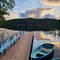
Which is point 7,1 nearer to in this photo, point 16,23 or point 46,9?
point 16,23

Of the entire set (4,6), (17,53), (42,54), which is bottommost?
(42,54)

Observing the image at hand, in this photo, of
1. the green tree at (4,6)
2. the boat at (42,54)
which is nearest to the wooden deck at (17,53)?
the boat at (42,54)

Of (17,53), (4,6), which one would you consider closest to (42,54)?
(17,53)

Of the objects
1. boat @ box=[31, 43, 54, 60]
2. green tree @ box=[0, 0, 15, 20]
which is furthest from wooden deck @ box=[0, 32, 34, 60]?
green tree @ box=[0, 0, 15, 20]

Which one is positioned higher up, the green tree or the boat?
the green tree

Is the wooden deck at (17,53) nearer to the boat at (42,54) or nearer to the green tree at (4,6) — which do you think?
the boat at (42,54)

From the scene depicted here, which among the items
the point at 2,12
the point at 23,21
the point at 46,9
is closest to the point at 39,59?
the point at 2,12

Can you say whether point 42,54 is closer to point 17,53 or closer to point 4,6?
point 17,53

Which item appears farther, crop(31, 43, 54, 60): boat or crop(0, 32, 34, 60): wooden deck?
crop(31, 43, 54, 60): boat

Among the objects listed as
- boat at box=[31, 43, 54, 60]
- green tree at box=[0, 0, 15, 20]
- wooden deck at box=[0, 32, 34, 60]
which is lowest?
boat at box=[31, 43, 54, 60]

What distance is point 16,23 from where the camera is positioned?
1092 cm

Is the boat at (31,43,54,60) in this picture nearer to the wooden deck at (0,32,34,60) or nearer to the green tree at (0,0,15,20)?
the wooden deck at (0,32,34,60)

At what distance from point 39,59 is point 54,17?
7.07 metres

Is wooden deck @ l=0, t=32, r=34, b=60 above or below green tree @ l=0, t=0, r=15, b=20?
below
